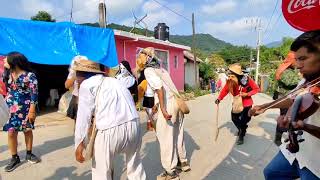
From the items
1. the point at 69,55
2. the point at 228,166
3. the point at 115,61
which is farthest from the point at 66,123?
the point at 228,166

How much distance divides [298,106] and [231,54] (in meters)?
66.8

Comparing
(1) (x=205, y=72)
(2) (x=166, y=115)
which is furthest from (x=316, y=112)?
(1) (x=205, y=72)

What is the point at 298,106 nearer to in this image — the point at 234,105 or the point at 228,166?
the point at 228,166

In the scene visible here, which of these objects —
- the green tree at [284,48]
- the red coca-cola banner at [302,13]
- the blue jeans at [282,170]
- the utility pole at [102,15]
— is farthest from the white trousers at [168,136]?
the green tree at [284,48]

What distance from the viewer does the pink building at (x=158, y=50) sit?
49.2 ft

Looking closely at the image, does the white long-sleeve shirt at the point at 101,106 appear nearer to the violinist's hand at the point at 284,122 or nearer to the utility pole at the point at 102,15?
the violinist's hand at the point at 284,122

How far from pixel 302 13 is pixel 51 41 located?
30.8 feet

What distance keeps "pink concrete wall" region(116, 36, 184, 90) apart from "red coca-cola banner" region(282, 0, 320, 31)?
39.7 feet

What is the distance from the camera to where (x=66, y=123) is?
1023 centimetres

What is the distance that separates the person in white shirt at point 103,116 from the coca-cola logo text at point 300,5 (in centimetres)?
162

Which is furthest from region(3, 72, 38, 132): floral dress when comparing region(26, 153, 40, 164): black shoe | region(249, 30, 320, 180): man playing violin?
region(249, 30, 320, 180): man playing violin

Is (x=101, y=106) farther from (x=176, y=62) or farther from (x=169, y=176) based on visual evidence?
(x=176, y=62)

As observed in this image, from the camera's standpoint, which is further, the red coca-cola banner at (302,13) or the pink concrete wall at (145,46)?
the pink concrete wall at (145,46)

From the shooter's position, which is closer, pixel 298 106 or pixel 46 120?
pixel 298 106
